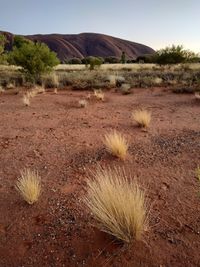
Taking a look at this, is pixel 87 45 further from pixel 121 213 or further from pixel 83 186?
pixel 121 213

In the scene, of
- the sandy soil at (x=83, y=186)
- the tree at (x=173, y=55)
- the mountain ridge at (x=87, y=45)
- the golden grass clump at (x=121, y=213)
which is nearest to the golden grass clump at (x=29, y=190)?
the sandy soil at (x=83, y=186)

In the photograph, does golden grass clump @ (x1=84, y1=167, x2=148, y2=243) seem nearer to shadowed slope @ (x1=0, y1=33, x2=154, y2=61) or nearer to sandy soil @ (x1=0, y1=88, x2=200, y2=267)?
sandy soil @ (x1=0, y1=88, x2=200, y2=267)

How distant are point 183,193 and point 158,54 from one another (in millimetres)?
31916

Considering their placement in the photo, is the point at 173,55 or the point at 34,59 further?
the point at 173,55

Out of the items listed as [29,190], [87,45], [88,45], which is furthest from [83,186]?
[87,45]

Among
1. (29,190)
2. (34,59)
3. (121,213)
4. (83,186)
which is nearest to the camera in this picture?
(121,213)

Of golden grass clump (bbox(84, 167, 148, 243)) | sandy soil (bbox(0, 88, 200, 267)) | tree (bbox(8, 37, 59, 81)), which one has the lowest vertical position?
sandy soil (bbox(0, 88, 200, 267))

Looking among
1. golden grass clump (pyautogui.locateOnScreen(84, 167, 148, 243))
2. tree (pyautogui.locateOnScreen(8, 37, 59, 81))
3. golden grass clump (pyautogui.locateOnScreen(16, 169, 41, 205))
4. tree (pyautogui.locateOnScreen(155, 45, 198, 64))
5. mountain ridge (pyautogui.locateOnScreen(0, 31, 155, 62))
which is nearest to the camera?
golden grass clump (pyautogui.locateOnScreen(84, 167, 148, 243))

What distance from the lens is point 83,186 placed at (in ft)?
16.6

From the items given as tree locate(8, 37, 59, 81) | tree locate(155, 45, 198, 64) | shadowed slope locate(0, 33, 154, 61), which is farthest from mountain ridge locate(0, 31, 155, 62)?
tree locate(8, 37, 59, 81)

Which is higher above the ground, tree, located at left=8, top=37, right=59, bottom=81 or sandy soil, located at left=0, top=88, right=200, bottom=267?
tree, located at left=8, top=37, right=59, bottom=81

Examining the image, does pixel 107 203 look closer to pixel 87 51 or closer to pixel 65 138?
pixel 65 138

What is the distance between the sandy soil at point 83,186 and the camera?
138 inches

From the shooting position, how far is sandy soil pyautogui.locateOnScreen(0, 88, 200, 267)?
11.5 feet
